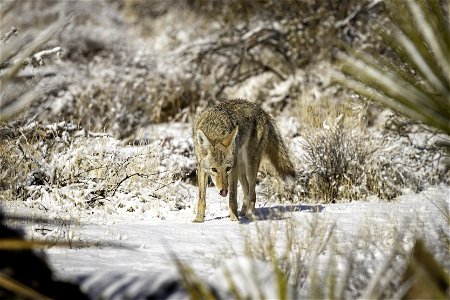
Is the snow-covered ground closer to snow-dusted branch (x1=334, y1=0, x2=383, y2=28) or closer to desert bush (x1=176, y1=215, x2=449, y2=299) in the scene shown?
desert bush (x1=176, y1=215, x2=449, y2=299)

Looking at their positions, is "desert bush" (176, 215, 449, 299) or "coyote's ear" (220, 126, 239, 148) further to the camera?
"coyote's ear" (220, 126, 239, 148)

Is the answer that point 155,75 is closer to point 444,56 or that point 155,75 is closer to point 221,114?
point 221,114

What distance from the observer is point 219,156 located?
6.82 metres

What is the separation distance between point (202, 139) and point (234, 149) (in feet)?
1.17

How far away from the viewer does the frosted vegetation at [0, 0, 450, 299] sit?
2932 millimetres

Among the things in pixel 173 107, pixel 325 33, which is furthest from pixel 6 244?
pixel 325 33

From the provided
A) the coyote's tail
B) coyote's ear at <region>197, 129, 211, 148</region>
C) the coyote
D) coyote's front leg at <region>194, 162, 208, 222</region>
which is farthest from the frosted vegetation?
coyote's ear at <region>197, 129, 211, 148</region>

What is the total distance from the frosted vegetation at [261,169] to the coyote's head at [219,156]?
53 cm

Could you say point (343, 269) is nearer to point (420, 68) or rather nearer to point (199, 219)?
point (420, 68)

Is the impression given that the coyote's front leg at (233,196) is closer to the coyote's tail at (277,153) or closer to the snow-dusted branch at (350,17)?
the coyote's tail at (277,153)

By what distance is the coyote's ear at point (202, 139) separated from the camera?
6.84 m

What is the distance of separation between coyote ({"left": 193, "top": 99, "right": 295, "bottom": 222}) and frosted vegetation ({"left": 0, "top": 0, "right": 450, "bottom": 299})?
35 cm

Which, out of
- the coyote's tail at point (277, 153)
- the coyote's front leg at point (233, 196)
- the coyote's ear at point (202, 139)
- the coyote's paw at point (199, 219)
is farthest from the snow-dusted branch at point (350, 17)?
the coyote's paw at point (199, 219)

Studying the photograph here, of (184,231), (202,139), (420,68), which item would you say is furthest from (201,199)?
(420,68)
